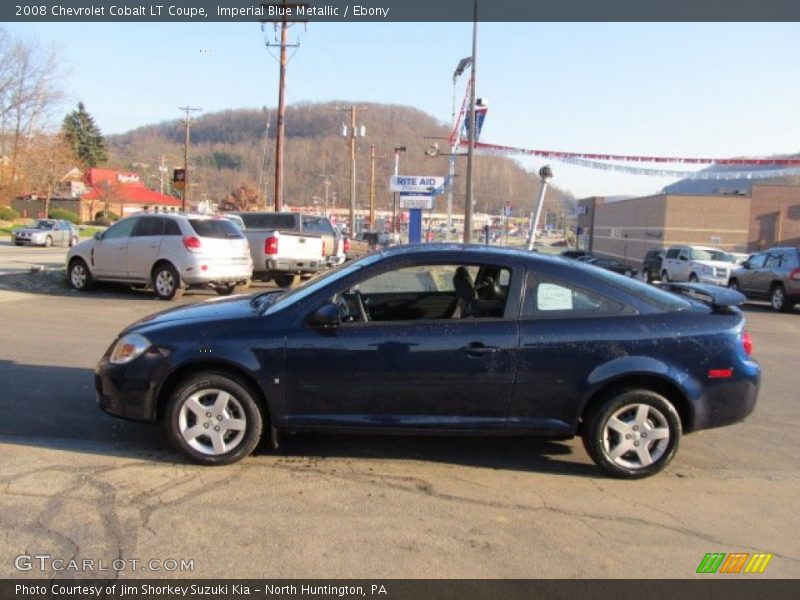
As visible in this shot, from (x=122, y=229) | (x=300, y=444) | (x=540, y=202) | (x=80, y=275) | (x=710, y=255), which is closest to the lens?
(x=300, y=444)

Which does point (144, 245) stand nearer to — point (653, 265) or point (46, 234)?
point (653, 265)

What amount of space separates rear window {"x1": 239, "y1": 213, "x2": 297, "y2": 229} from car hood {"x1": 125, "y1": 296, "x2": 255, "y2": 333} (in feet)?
42.1

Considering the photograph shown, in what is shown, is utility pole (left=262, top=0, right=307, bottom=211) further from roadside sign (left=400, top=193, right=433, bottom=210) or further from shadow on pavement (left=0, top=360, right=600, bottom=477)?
shadow on pavement (left=0, top=360, right=600, bottom=477)

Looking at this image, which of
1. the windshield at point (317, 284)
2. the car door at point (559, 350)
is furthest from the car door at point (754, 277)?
the windshield at point (317, 284)

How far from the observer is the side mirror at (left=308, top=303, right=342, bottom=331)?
176 inches

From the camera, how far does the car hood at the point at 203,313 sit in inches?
187

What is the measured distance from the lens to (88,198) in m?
83.6

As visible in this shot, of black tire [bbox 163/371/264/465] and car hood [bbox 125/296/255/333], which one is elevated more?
car hood [bbox 125/296/255/333]

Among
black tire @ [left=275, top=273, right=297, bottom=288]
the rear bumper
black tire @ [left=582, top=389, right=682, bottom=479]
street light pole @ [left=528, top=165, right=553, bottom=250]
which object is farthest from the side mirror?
black tire @ [left=275, top=273, right=297, bottom=288]

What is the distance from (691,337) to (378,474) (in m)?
2.32

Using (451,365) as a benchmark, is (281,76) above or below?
above

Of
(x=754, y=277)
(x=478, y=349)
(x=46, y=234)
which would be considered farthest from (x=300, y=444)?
(x=46, y=234)

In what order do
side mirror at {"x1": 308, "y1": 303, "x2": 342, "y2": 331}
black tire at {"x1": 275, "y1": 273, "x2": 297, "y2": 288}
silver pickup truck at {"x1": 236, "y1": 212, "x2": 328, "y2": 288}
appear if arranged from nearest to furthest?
side mirror at {"x1": 308, "y1": 303, "x2": 342, "y2": 331} → silver pickup truck at {"x1": 236, "y1": 212, "x2": 328, "y2": 288} → black tire at {"x1": 275, "y1": 273, "x2": 297, "y2": 288}

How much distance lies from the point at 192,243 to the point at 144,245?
1.25 m
